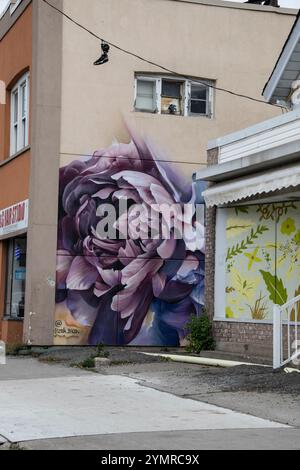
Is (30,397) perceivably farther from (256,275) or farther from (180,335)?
(180,335)

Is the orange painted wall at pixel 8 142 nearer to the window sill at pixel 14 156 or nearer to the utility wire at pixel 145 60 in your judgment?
the window sill at pixel 14 156

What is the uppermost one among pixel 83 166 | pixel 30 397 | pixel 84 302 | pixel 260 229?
pixel 83 166

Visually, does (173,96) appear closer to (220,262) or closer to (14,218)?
(14,218)

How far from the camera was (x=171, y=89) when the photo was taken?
20.7 meters

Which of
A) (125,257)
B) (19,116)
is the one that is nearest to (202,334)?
(125,257)

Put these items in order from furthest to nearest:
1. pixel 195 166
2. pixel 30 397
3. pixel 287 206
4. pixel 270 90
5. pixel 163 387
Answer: pixel 195 166 < pixel 270 90 < pixel 287 206 < pixel 163 387 < pixel 30 397

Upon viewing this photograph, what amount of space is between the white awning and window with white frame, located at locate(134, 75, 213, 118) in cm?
481

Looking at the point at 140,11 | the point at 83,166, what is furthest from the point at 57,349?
the point at 140,11

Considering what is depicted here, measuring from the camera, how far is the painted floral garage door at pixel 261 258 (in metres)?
15.2

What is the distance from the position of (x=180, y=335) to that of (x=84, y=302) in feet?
8.25

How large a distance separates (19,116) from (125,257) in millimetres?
5043

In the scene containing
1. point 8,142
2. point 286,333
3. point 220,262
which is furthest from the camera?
point 8,142

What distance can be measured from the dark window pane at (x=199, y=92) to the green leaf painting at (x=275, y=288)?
667cm

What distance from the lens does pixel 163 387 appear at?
12250 millimetres
